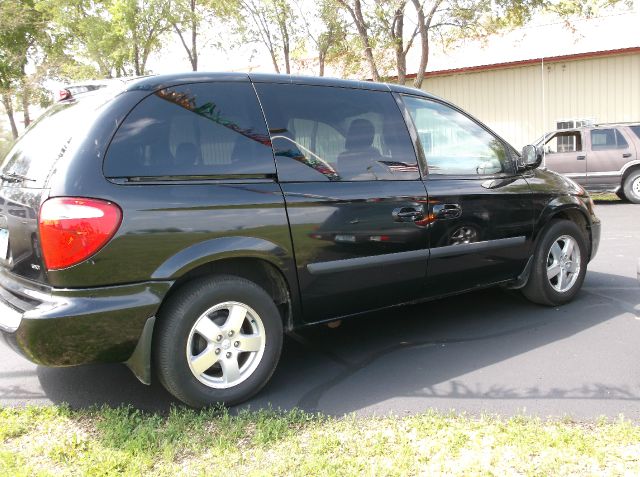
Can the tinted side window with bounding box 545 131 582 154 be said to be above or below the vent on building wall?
below

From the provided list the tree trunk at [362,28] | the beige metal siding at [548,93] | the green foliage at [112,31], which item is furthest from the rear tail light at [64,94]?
the beige metal siding at [548,93]

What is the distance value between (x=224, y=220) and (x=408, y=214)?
50.0 inches

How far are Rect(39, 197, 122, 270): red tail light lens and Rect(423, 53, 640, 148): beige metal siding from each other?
18789 mm

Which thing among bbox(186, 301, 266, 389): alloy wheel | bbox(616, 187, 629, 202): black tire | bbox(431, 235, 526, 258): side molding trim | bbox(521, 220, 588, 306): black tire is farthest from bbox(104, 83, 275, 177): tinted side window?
bbox(616, 187, 629, 202): black tire

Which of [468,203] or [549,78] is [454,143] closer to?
[468,203]

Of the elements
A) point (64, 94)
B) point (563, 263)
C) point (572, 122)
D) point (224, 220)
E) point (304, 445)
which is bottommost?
point (304, 445)

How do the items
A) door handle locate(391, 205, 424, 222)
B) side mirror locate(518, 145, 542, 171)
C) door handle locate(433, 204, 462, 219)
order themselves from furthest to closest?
1. side mirror locate(518, 145, 542, 171)
2. door handle locate(433, 204, 462, 219)
3. door handle locate(391, 205, 424, 222)

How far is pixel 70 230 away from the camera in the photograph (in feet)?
8.96

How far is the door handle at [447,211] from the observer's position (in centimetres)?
393

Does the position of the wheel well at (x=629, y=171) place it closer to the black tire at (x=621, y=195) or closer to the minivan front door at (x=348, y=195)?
the black tire at (x=621, y=195)

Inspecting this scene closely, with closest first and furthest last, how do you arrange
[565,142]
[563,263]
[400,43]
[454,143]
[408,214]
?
1. [408,214]
2. [454,143]
3. [563,263]
4. [565,142]
5. [400,43]

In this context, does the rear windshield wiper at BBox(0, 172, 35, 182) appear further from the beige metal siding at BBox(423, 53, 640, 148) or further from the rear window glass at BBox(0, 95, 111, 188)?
the beige metal siding at BBox(423, 53, 640, 148)

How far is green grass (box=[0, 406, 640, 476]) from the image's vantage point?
2.60 metres

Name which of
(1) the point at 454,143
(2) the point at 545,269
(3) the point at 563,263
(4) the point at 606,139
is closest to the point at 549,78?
(4) the point at 606,139
